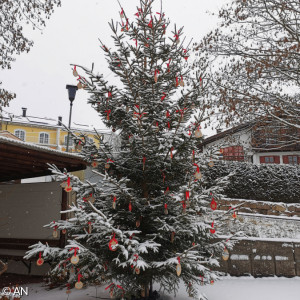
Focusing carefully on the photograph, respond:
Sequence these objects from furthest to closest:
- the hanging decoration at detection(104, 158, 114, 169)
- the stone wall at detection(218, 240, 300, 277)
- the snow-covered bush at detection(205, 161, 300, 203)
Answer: the snow-covered bush at detection(205, 161, 300, 203) < the stone wall at detection(218, 240, 300, 277) < the hanging decoration at detection(104, 158, 114, 169)

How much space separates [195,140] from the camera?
14.1ft

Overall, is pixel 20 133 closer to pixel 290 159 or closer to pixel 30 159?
pixel 290 159

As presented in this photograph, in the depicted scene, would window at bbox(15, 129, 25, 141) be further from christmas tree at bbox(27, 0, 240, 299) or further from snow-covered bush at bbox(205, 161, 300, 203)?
christmas tree at bbox(27, 0, 240, 299)

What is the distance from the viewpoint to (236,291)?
16.4 feet

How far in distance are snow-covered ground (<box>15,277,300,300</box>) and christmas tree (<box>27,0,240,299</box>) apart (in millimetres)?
770

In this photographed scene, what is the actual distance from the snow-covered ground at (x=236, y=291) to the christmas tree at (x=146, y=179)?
0.77 metres

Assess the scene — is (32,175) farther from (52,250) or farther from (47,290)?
(52,250)

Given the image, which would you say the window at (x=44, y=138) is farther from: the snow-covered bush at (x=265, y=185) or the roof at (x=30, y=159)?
the snow-covered bush at (x=265, y=185)

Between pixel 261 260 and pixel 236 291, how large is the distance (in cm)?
120

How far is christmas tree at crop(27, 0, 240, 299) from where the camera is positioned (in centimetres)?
386

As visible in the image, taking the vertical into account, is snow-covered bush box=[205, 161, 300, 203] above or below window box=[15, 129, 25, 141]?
below

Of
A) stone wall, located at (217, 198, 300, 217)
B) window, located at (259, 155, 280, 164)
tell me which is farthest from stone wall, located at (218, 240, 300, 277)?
window, located at (259, 155, 280, 164)

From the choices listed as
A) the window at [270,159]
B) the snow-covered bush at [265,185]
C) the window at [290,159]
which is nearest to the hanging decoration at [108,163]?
the snow-covered bush at [265,185]

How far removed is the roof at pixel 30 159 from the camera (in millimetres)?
4864
